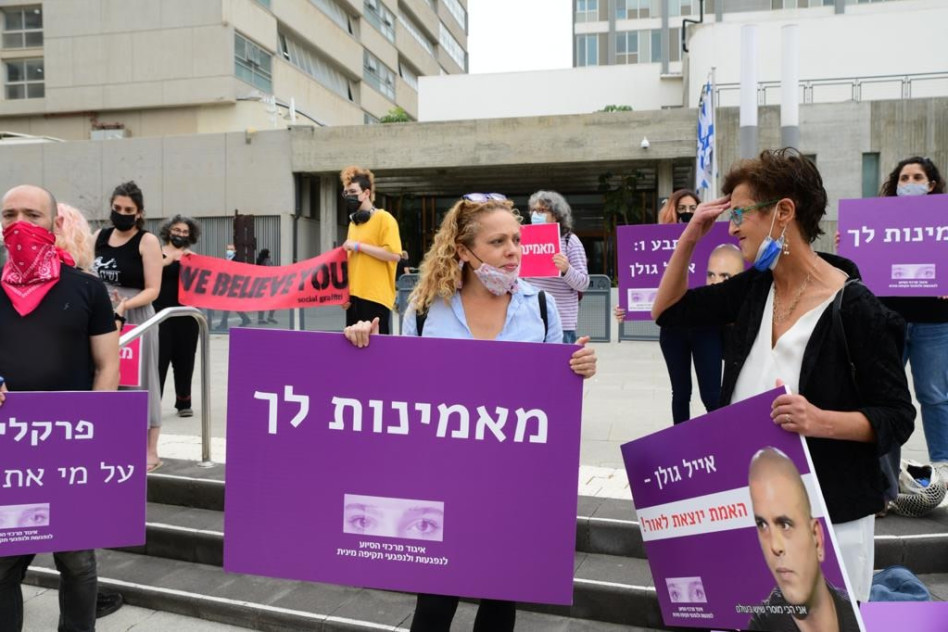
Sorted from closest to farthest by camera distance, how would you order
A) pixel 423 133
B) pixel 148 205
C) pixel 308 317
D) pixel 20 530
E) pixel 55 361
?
pixel 20 530
pixel 55 361
pixel 308 317
pixel 423 133
pixel 148 205

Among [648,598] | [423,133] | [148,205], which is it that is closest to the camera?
[648,598]

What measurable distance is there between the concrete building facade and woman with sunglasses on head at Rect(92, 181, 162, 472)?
89.6 ft

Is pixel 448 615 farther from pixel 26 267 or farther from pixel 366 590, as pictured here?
pixel 26 267

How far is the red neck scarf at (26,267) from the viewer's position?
292cm

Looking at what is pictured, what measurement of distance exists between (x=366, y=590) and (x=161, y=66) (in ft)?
110

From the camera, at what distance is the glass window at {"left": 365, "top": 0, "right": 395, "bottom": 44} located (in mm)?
45188

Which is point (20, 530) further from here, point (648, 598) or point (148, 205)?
point (148, 205)

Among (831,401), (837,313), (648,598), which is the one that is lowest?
(648,598)

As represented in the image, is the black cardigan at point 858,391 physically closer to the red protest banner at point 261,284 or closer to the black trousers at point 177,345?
the red protest banner at point 261,284

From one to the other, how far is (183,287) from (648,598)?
199 inches

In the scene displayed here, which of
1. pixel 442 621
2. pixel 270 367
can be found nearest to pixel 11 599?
pixel 270 367

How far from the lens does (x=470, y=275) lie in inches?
112

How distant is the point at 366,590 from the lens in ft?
13.2

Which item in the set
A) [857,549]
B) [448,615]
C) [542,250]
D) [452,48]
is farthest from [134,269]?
[452,48]
